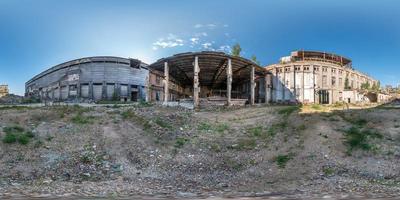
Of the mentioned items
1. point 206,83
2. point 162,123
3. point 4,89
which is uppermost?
point 206,83

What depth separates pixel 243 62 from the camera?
35688mm

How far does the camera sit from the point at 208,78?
151ft

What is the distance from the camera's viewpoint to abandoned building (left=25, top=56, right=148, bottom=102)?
163 ft

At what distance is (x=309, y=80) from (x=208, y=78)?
1542 cm

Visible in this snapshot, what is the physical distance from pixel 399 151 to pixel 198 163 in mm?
10153

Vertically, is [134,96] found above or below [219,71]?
below

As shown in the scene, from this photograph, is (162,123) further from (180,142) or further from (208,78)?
(208,78)

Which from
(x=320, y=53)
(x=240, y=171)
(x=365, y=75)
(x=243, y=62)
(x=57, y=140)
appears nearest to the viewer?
(x=240, y=171)

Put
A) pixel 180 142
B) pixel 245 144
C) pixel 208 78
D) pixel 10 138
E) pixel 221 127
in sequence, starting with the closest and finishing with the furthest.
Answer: pixel 10 138 < pixel 180 142 < pixel 245 144 < pixel 221 127 < pixel 208 78

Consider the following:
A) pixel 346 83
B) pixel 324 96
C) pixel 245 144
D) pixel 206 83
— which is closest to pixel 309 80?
pixel 324 96

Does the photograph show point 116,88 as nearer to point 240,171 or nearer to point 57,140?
point 57,140

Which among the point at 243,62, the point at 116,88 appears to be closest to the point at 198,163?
the point at 243,62

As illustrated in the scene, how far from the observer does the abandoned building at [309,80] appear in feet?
169

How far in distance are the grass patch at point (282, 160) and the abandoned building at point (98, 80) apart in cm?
3489
